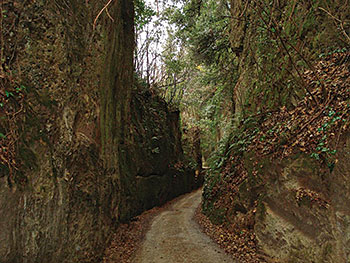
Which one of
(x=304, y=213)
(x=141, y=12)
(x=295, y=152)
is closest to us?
(x=304, y=213)

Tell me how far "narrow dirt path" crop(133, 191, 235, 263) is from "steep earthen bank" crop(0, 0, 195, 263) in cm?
126

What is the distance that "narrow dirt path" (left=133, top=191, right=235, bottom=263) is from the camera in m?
5.43

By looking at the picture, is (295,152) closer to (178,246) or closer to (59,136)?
(178,246)

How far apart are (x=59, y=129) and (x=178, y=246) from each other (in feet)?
14.6

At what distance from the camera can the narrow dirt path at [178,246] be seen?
5430mm

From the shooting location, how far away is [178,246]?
6.11 meters

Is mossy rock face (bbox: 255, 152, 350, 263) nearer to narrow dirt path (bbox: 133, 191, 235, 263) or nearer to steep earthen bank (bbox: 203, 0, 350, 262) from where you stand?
steep earthen bank (bbox: 203, 0, 350, 262)

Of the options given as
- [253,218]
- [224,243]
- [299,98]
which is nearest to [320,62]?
[299,98]

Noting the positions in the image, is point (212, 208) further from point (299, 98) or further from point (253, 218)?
point (299, 98)

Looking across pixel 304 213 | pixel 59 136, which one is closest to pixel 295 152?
pixel 304 213

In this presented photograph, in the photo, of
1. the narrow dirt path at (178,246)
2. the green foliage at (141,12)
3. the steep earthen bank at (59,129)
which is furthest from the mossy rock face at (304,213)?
the green foliage at (141,12)

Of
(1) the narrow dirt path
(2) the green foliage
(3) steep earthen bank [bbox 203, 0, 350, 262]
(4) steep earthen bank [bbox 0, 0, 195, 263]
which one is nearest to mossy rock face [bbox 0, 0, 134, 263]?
→ (4) steep earthen bank [bbox 0, 0, 195, 263]

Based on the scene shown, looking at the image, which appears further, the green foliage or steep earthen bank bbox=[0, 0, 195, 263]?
the green foliage

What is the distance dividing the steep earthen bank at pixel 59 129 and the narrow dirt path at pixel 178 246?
1261 millimetres
